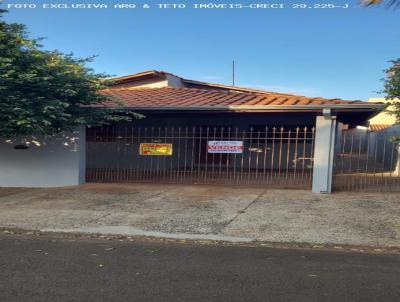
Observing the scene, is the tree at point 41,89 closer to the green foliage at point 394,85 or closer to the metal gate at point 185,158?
the metal gate at point 185,158

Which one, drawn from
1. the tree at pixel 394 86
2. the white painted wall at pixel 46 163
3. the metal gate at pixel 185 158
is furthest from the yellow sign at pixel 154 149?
the tree at pixel 394 86

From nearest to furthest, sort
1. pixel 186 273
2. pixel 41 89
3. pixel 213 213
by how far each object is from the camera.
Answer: pixel 186 273 < pixel 213 213 < pixel 41 89

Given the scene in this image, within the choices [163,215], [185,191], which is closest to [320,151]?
[185,191]

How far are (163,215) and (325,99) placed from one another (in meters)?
7.05

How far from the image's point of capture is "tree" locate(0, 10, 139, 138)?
34.7 feet

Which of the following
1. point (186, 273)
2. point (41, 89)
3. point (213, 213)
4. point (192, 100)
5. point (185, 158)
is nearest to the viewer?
point (186, 273)

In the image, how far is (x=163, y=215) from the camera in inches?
346

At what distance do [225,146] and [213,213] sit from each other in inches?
153

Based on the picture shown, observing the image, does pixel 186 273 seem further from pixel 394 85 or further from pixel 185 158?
pixel 185 158

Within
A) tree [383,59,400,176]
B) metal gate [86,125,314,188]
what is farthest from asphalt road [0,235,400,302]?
metal gate [86,125,314,188]

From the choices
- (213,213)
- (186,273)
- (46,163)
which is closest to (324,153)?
(213,213)

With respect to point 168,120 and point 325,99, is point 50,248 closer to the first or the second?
point 325,99

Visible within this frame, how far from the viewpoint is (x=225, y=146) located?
12.5 m

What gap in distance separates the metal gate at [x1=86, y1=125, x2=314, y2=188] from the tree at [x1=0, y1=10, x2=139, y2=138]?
5.83 feet
